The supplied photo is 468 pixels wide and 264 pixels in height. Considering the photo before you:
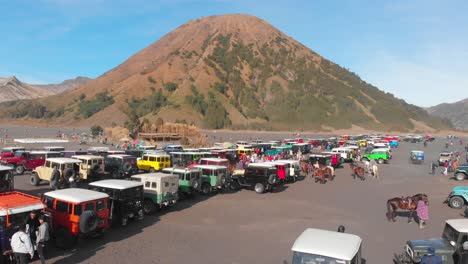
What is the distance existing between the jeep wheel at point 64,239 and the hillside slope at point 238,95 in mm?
109885

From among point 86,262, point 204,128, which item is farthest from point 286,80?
point 86,262

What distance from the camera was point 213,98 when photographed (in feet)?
463

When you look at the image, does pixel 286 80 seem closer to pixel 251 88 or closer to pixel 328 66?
pixel 251 88

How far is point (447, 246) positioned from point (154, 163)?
23.8 metres

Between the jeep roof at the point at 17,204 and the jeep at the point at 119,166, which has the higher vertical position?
A: the jeep roof at the point at 17,204

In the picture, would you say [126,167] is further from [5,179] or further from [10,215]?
[10,215]

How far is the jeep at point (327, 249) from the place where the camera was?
808 cm

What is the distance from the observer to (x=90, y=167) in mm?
25922

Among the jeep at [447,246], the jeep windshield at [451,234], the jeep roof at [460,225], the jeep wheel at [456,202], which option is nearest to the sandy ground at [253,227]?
the jeep wheel at [456,202]

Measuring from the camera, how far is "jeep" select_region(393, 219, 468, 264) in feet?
35.3

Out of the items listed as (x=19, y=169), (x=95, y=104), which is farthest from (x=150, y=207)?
(x=95, y=104)

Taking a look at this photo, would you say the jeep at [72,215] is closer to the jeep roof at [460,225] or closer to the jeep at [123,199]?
the jeep at [123,199]

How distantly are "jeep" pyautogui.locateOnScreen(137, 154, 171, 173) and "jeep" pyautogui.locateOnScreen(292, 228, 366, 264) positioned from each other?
2321 centimetres

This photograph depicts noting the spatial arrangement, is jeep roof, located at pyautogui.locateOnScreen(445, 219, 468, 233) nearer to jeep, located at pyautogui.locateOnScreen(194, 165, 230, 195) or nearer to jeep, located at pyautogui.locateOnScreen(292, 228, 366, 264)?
jeep, located at pyautogui.locateOnScreen(292, 228, 366, 264)
